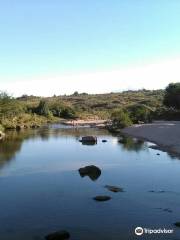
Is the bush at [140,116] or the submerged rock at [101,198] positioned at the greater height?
the bush at [140,116]

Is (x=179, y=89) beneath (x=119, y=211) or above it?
above

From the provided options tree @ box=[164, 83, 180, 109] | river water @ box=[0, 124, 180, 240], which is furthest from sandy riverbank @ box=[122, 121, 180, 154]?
tree @ box=[164, 83, 180, 109]

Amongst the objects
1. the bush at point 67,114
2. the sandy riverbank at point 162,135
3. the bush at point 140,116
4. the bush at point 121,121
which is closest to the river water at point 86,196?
the sandy riverbank at point 162,135

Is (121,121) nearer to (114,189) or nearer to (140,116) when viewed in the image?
(140,116)

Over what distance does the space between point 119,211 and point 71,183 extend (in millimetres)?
8783

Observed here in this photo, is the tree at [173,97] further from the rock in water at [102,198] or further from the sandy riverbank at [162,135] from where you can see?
the rock in water at [102,198]

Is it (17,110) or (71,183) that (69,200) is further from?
(17,110)

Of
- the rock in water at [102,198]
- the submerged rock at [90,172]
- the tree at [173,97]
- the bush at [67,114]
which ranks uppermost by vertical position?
the tree at [173,97]

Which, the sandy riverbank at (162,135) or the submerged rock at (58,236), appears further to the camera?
the sandy riverbank at (162,135)

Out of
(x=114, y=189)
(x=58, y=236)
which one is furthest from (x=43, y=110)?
(x=58, y=236)

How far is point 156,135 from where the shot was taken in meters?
72.6

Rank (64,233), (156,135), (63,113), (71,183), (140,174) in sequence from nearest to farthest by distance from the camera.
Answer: (64,233) → (71,183) → (140,174) → (156,135) → (63,113)

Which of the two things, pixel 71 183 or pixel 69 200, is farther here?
pixel 71 183

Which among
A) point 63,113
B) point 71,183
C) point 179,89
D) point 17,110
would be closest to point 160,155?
point 71,183
